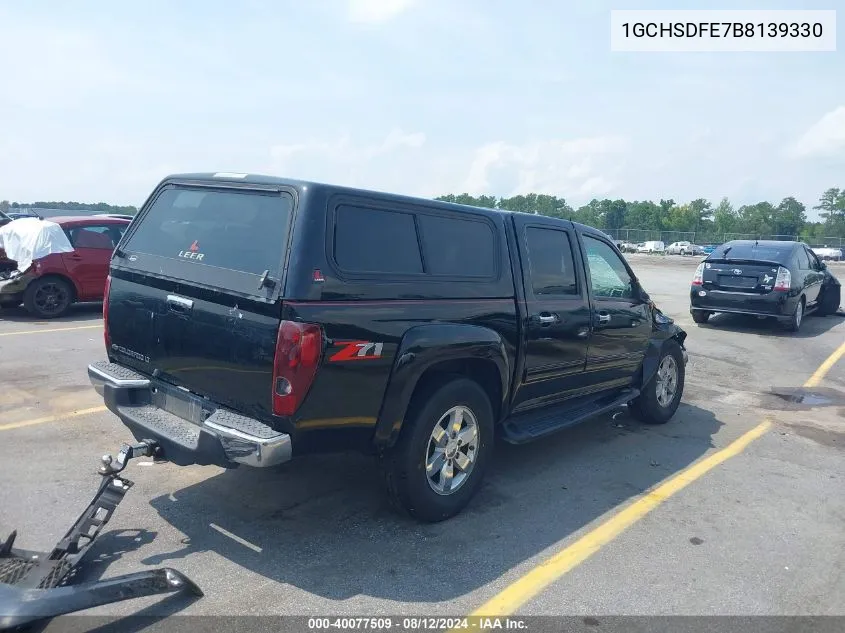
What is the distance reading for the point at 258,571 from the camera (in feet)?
11.9

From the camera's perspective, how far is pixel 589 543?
4.16m

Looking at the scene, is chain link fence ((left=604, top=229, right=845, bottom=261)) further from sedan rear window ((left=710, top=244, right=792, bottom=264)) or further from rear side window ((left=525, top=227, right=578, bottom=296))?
rear side window ((left=525, top=227, right=578, bottom=296))

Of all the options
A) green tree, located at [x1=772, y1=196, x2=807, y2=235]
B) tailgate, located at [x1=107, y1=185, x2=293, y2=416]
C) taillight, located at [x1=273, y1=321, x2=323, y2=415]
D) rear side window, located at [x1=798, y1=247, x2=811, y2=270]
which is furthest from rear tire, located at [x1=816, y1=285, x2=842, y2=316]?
green tree, located at [x1=772, y1=196, x2=807, y2=235]

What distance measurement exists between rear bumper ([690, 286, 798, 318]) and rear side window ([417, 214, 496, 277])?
30.4 ft

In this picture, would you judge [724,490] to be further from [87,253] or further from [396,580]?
[87,253]

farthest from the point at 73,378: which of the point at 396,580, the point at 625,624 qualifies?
the point at 625,624

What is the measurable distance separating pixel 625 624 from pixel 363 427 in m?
1.61

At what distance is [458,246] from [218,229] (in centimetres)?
148

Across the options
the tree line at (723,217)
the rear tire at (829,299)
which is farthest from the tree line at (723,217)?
the rear tire at (829,299)

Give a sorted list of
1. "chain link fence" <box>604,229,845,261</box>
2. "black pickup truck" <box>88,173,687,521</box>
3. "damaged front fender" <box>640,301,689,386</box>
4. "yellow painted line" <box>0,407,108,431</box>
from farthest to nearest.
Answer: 1. "chain link fence" <box>604,229,845,261</box>
2. "damaged front fender" <box>640,301,689,386</box>
3. "yellow painted line" <box>0,407,108,431</box>
4. "black pickup truck" <box>88,173,687,521</box>

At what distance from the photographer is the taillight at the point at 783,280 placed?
12211mm

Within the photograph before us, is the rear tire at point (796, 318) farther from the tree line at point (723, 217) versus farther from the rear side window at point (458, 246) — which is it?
the tree line at point (723, 217)

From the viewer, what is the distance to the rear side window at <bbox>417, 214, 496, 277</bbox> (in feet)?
14.2

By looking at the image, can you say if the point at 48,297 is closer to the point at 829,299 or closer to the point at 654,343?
the point at 654,343
